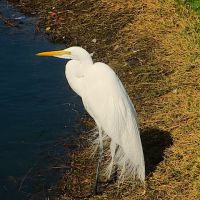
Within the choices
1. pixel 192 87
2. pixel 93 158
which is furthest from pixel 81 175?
pixel 192 87

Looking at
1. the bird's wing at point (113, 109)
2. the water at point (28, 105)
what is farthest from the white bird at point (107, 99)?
the water at point (28, 105)

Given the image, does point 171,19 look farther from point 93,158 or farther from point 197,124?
point 93,158

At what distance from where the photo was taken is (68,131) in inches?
228

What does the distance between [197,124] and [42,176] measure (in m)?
1.65

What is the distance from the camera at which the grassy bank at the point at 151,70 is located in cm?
485

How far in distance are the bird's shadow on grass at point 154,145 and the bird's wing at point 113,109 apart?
0.43 meters

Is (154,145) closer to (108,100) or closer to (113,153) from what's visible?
(113,153)

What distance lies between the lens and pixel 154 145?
528cm

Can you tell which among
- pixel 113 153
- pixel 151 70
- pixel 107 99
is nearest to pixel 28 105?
pixel 151 70

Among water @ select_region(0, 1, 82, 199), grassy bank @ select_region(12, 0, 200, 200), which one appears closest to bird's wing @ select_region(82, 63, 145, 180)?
grassy bank @ select_region(12, 0, 200, 200)

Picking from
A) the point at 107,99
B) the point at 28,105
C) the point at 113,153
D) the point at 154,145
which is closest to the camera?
the point at 107,99

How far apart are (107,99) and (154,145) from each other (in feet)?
3.68

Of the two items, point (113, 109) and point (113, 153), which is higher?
point (113, 109)

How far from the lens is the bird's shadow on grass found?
16.5 ft
